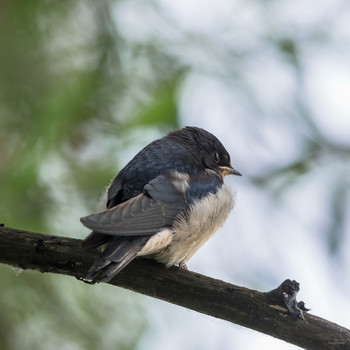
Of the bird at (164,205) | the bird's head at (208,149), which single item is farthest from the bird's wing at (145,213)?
the bird's head at (208,149)

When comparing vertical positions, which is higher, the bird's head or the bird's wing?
the bird's head

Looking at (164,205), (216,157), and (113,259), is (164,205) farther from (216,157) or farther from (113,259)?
(216,157)

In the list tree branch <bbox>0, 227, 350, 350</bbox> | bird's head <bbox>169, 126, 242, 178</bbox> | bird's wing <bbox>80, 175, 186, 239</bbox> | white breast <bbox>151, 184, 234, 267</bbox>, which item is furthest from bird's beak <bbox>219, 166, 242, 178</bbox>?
tree branch <bbox>0, 227, 350, 350</bbox>

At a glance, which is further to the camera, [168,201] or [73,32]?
[73,32]

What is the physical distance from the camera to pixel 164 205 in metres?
2.69

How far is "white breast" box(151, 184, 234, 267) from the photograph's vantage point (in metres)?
2.66

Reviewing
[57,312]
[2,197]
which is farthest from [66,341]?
[2,197]

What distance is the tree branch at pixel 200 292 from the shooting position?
2.25 m

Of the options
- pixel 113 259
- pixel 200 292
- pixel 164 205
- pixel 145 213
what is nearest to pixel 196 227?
pixel 164 205

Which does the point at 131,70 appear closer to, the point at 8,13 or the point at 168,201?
the point at 8,13

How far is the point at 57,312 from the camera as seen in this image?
3.17 metres

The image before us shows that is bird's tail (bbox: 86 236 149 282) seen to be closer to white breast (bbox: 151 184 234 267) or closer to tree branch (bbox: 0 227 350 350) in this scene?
tree branch (bbox: 0 227 350 350)

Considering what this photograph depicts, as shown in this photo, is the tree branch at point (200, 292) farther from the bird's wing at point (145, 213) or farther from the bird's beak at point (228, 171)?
the bird's beak at point (228, 171)

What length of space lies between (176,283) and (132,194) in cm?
53
